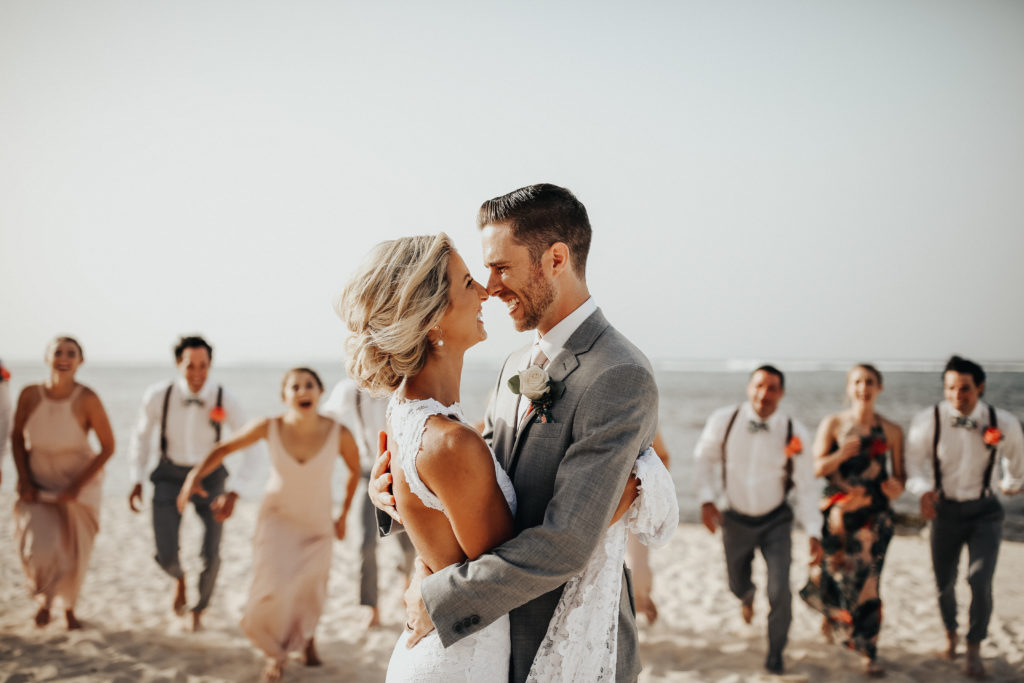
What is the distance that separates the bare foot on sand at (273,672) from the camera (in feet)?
17.4

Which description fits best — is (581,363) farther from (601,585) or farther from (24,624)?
(24,624)

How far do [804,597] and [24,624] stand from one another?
6.87 meters

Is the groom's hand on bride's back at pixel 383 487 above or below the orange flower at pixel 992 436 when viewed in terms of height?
above

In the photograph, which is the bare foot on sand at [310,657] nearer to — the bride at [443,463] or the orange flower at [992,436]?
the bride at [443,463]

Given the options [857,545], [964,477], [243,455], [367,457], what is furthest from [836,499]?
[243,455]

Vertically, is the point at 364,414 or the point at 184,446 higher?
the point at 364,414

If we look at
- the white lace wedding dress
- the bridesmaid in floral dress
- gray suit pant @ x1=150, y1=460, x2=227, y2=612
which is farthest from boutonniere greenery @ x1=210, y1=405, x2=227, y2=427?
the bridesmaid in floral dress

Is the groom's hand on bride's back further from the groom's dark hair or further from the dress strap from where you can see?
the groom's dark hair

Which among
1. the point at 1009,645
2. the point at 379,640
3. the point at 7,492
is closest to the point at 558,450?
the point at 379,640

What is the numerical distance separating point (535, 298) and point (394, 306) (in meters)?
0.52

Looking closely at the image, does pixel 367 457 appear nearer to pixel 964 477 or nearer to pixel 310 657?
pixel 310 657

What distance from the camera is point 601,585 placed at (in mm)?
2240

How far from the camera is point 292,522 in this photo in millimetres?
5637

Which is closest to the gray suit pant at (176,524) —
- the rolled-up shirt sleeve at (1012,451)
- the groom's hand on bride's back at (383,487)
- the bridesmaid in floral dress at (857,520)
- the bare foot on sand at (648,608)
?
the bare foot on sand at (648,608)
